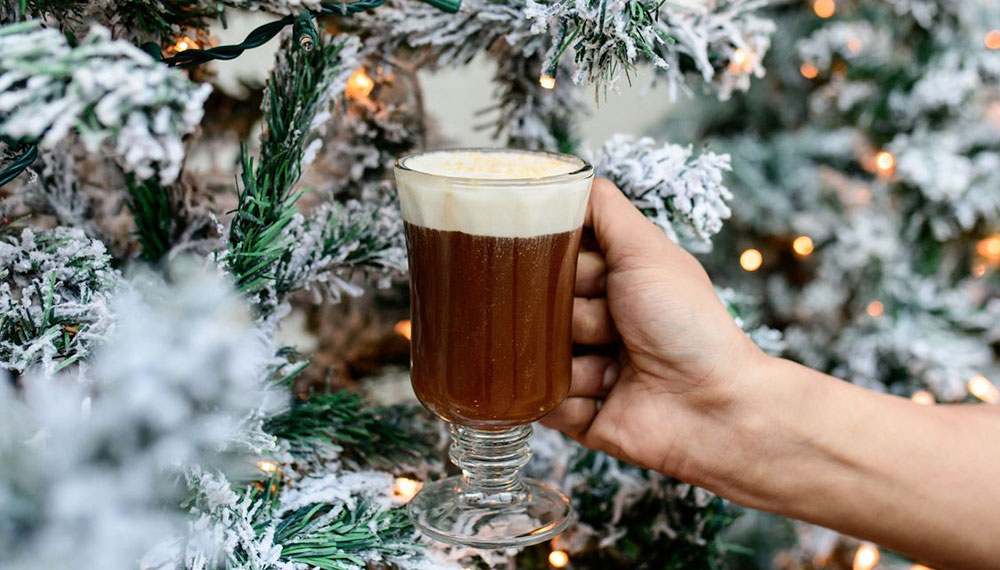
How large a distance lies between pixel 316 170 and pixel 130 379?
65 centimetres

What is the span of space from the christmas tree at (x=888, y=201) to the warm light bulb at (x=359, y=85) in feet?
2.77

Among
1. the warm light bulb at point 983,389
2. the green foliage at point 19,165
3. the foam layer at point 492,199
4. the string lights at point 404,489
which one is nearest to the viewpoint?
the green foliage at point 19,165

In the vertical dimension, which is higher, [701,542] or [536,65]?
[536,65]

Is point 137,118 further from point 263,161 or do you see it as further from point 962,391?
point 962,391

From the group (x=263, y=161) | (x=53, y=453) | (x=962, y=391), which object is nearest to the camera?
(x=53, y=453)

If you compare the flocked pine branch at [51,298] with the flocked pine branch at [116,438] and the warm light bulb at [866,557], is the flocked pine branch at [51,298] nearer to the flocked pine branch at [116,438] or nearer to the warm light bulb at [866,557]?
the flocked pine branch at [116,438]

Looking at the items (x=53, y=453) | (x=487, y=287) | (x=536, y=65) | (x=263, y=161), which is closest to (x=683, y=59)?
(x=536, y=65)

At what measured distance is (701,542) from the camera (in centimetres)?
95

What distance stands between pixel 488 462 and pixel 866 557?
854 millimetres

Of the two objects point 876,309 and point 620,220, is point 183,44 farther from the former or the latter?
point 876,309

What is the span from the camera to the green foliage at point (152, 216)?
0.85 meters

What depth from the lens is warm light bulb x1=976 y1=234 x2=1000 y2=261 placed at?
1523mm

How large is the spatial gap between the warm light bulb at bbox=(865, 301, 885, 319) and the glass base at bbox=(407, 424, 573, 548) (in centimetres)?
95

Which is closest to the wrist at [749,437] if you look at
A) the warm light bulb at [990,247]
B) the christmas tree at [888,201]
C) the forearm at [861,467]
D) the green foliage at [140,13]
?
the forearm at [861,467]
